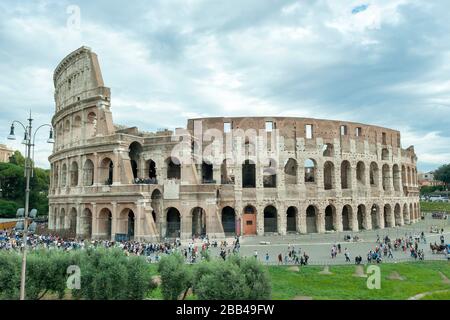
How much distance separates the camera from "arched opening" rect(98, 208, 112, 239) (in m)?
33.8

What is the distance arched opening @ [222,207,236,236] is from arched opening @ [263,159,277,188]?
16.2 feet

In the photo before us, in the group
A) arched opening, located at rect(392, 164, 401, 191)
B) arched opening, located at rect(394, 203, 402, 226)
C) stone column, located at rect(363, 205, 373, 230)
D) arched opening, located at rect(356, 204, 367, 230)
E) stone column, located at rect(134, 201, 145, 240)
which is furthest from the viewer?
arched opening, located at rect(392, 164, 401, 191)

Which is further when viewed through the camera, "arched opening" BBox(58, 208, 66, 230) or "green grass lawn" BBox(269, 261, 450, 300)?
"arched opening" BBox(58, 208, 66, 230)

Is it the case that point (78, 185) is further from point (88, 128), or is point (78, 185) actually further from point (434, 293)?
point (434, 293)

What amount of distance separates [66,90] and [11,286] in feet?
102

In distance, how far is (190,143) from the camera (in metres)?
34.0

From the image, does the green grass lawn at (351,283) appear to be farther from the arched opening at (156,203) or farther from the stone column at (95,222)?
the stone column at (95,222)

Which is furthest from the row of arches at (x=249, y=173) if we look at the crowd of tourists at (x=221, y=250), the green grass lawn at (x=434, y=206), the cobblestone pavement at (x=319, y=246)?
the green grass lawn at (x=434, y=206)

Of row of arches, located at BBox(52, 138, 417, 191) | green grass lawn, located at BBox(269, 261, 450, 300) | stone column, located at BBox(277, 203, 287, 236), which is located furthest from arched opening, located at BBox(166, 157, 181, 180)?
green grass lawn, located at BBox(269, 261, 450, 300)

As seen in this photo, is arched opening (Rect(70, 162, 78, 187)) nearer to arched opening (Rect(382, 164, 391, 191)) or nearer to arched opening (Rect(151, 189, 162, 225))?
arched opening (Rect(151, 189, 162, 225))

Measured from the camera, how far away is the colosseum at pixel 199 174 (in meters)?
32.5

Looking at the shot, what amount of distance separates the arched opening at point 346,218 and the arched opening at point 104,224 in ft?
83.8

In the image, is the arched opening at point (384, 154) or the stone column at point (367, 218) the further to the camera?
the arched opening at point (384, 154)

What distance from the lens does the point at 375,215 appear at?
43.7 metres
